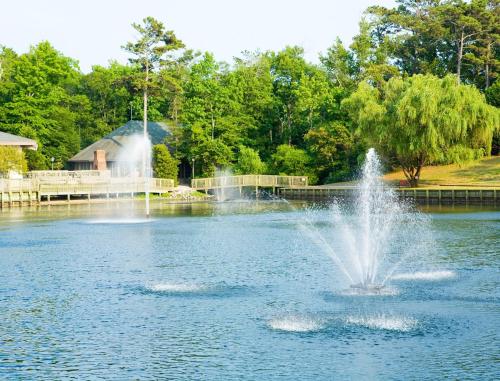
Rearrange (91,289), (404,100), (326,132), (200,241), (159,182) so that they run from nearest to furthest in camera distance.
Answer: (91,289)
(200,241)
(404,100)
(159,182)
(326,132)

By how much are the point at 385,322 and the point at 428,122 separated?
50803 mm

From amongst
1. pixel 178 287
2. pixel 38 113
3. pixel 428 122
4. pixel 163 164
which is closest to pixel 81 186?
pixel 163 164

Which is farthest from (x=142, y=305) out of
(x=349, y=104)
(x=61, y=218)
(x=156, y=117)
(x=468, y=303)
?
(x=156, y=117)

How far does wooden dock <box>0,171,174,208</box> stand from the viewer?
6794 centimetres

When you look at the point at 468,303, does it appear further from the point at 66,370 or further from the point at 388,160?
the point at 388,160

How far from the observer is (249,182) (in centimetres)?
7919

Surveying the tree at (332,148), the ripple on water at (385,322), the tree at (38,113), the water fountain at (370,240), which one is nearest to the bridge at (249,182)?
the tree at (332,148)

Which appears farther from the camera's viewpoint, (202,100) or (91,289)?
(202,100)

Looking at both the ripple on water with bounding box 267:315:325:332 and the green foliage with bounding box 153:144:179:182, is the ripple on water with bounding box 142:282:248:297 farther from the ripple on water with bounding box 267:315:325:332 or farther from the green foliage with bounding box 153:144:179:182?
the green foliage with bounding box 153:144:179:182

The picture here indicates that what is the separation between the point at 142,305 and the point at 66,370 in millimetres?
6330

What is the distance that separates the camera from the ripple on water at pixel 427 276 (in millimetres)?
26672

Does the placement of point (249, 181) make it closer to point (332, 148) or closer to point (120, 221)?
point (332, 148)

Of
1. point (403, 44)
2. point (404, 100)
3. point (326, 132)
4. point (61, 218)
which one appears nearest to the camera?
point (61, 218)

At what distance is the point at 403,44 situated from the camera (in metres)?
96.3
